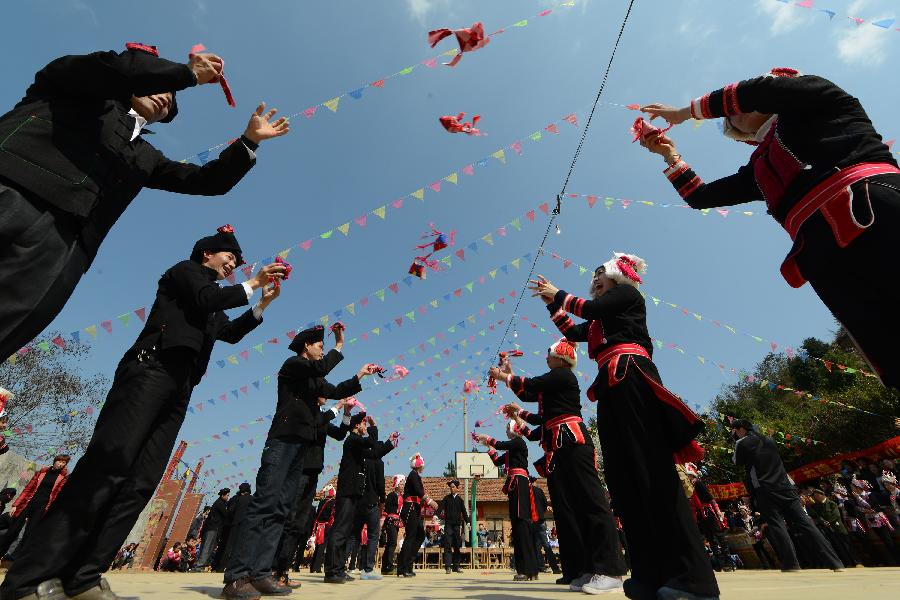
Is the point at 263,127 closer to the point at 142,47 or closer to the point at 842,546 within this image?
the point at 142,47

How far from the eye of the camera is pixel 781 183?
1776 mm

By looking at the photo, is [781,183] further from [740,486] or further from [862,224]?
[740,486]

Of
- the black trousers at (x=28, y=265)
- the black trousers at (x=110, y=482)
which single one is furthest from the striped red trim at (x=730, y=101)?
the black trousers at (x=110, y=482)

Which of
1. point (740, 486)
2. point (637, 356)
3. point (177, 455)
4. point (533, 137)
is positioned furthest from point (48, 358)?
point (740, 486)

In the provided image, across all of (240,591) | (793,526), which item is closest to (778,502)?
(793,526)

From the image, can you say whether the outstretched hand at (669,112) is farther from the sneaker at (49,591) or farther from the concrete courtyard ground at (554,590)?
the sneaker at (49,591)

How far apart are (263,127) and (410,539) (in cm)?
747

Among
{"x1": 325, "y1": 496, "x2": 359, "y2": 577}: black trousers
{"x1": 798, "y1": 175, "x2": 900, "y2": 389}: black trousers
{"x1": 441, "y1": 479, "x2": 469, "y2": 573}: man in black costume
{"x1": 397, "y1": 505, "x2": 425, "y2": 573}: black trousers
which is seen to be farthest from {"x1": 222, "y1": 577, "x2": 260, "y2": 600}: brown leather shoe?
{"x1": 441, "y1": 479, "x2": 469, "y2": 573}: man in black costume

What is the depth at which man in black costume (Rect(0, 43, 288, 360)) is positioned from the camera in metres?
1.43

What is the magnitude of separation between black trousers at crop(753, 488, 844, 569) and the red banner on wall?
9.24 metres

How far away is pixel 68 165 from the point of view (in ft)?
5.18

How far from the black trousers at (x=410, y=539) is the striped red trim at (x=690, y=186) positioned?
7.34 metres

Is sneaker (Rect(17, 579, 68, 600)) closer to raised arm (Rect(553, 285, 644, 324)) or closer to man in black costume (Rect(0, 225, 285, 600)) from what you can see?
man in black costume (Rect(0, 225, 285, 600))

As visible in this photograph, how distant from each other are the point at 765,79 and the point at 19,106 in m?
2.79
